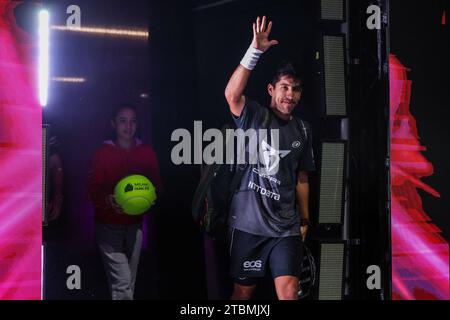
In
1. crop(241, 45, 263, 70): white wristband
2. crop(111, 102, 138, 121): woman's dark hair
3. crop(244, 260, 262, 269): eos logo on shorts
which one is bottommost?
crop(244, 260, 262, 269): eos logo on shorts

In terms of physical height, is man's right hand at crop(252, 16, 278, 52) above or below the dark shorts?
above

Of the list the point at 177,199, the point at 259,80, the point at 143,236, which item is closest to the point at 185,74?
the point at 259,80

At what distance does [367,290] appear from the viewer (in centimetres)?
452

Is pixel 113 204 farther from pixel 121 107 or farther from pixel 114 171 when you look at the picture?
pixel 121 107

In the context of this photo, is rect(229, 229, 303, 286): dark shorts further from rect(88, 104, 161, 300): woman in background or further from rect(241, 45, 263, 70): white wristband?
→ rect(241, 45, 263, 70): white wristband

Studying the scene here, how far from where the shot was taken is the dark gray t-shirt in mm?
4250

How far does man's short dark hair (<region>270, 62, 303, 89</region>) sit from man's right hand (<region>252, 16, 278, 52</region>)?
0.17 meters

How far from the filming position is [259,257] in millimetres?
4250

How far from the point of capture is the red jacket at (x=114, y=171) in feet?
13.6

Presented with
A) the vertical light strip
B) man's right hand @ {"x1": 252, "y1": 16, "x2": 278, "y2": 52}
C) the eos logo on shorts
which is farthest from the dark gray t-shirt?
the vertical light strip

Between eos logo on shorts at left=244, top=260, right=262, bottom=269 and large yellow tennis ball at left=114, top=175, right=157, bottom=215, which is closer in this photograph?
large yellow tennis ball at left=114, top=175, right=157, bottom=215

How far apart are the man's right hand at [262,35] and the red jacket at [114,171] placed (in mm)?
983

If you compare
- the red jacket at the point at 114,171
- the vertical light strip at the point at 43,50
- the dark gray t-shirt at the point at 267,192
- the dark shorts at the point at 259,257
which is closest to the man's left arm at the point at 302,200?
the dark gray t-shirt at the point at 267,192

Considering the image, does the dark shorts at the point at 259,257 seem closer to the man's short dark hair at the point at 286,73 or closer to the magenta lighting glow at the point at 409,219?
the magenta lighting glow at the point at 409,219
